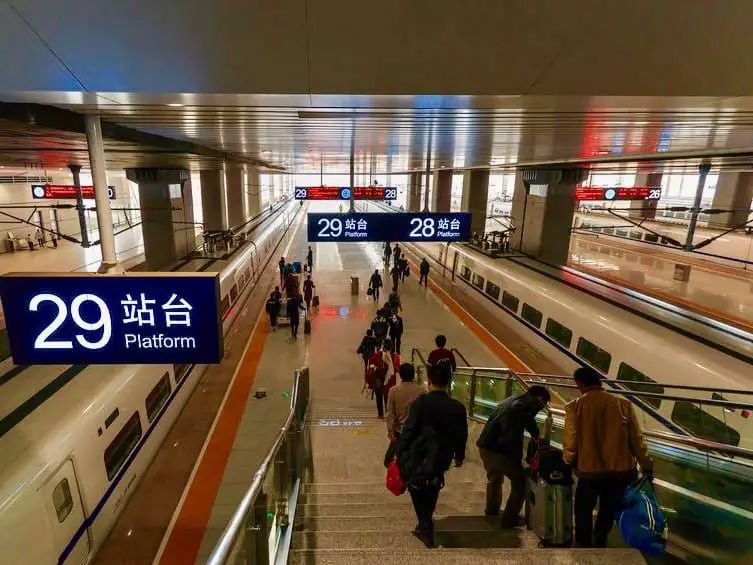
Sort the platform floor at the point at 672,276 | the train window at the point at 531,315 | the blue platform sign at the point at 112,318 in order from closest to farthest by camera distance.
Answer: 1. the blue platform sign at the point at 112,318
2. the train window at the point at 531,315
3. the platform floor at the point at 672,276

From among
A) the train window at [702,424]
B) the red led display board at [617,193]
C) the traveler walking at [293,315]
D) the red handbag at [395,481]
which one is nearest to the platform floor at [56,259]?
the traveler walking at [293,315]

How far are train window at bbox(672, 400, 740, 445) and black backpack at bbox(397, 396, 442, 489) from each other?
12.8 ft

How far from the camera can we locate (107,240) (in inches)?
157

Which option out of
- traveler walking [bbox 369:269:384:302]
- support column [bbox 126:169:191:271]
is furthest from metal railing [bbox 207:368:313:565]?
support column [bbox 126:169:191:271]

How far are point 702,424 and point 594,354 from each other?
2.85m

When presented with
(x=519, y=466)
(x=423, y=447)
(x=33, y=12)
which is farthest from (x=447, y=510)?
(x=33, y=12)

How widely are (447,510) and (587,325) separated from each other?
18.8 ft

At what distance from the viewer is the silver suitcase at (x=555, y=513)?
3.02 m

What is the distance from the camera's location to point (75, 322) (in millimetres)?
3295

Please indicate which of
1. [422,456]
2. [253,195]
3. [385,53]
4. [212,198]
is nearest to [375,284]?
[212,198]

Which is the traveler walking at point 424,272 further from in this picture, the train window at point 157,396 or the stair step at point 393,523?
the stair step at point 393,523

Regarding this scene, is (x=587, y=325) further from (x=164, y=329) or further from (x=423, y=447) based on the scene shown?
(x=164, y=329)

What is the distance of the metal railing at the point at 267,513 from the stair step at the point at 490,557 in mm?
413

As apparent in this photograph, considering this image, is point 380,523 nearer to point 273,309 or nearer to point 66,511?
point 66,511
